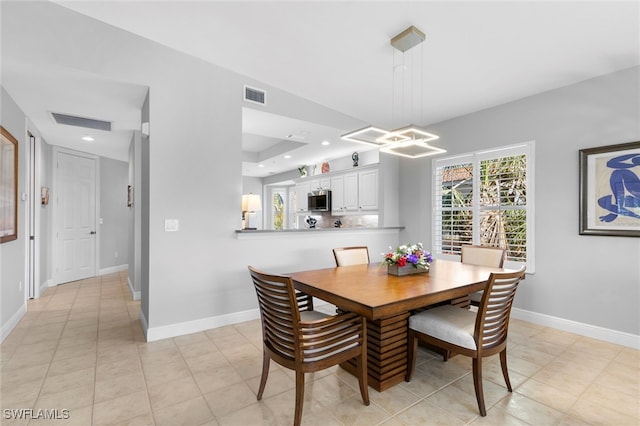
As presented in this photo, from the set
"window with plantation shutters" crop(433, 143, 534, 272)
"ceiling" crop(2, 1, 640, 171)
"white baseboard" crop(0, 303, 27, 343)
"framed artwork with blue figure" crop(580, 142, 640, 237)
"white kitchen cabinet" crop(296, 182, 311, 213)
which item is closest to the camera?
"ceiling" crop(2, 1, 640, 171)

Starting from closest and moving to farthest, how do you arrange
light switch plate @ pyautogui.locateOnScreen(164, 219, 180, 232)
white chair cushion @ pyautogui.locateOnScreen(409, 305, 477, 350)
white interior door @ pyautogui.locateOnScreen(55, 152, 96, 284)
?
1. white chair cushion @ pyautogui.locateOnScreen(409, 305, 477, 350)
2. light switch plate @ pyautogui.locateOnScreen(164, 219, 180, 232)
3. white interior door @ pyautogui.locateOnScreen(55, 152, 96, 284)

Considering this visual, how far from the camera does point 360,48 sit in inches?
116

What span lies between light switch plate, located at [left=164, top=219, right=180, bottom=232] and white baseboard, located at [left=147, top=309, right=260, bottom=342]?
3.25 feet

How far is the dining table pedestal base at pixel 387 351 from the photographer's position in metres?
2.15

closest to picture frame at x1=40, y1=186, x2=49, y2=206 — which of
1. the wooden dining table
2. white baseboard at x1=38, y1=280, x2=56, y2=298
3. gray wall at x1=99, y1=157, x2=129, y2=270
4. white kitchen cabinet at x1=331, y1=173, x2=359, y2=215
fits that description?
gray wall at x1=99, y1=157, x2=129, y2=270

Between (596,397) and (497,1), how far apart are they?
293 centimetres

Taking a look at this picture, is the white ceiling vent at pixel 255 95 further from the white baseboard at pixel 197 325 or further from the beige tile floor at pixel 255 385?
the beige tile floor at pixel 255 385

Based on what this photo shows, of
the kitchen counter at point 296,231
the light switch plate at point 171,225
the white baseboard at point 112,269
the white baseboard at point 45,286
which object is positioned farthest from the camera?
the white baseboard at point 112,269

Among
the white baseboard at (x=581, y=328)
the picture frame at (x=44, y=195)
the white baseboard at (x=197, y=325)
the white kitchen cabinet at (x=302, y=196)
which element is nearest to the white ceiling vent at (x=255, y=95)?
the white baseboard at (x=197, y=325)

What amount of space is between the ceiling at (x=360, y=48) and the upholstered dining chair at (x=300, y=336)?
225 centimetres

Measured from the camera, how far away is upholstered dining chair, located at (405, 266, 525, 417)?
1.92 meters

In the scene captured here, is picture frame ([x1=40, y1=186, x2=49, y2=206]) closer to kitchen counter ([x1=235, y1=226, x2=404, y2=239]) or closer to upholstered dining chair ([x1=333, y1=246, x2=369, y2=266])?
kitchen counter ([x1=235, y1=226, x2=404, y2=239])

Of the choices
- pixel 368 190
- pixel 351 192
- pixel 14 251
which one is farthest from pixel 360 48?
pixel 14 251

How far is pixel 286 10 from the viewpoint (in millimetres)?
2514
